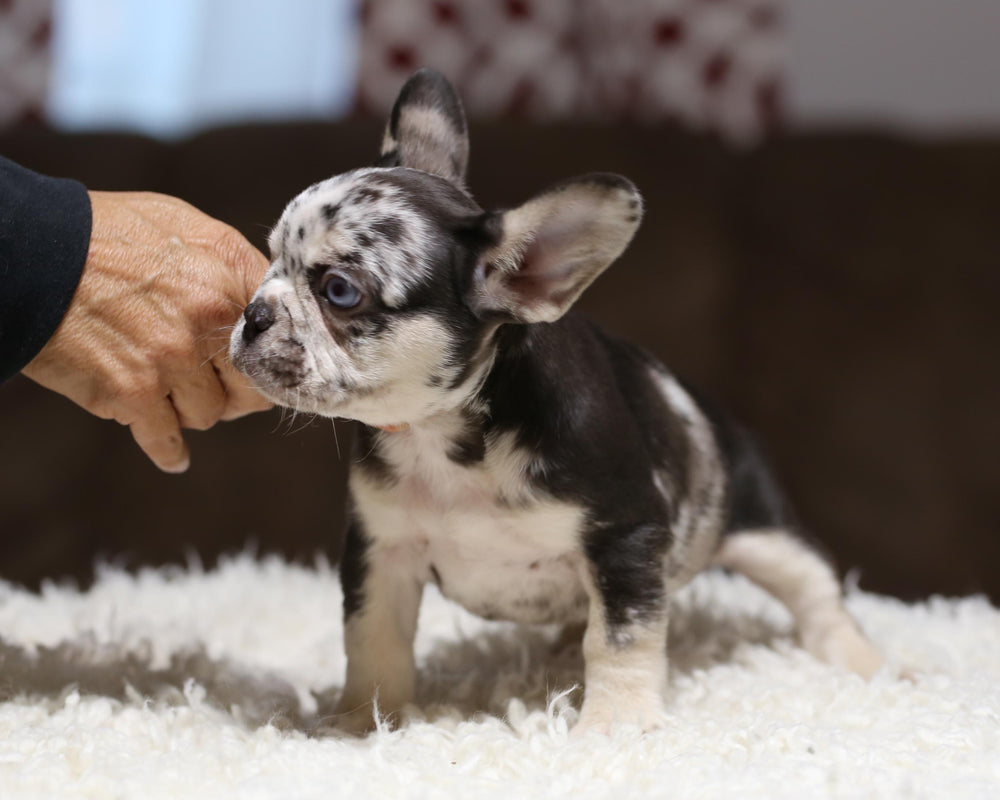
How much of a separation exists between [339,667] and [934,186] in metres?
2.33

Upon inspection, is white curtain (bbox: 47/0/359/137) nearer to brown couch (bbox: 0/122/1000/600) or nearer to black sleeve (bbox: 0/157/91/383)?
brown couch (bbox: 0/122/1000/600)

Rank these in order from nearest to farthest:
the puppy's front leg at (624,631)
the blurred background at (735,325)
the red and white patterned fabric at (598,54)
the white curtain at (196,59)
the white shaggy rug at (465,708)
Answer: the white shaggy rug at (465,708) → the puppy's front leg at (624,631) → the blurred background at (735,325) → the red and white patterned fabric at (598,54) → the white curtain at (196,59)

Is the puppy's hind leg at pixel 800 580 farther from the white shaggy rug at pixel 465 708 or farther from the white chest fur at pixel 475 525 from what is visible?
the white chest fur at pixel 475 525

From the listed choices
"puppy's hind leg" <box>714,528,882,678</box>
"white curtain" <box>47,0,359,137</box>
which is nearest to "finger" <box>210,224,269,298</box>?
"puppy's hind leg" <box>714,528,882,678</box>

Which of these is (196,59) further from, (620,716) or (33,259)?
(620,716)

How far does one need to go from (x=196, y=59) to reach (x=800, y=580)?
3643mm

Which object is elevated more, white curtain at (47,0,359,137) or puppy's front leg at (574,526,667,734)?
white curtain at (47,0,359,137)

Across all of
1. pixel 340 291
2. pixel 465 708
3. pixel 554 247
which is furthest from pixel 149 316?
pixel 465 708

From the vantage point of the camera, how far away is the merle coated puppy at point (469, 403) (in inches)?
63.6

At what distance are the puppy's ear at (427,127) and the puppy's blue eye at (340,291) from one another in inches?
15.8

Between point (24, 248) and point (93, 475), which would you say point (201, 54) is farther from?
point (24, 248)

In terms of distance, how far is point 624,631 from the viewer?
1743mm

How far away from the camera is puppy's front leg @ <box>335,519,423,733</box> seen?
1837mm

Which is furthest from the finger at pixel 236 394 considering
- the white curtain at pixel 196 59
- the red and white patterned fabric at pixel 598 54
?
the white curtain at pixel 196 59
